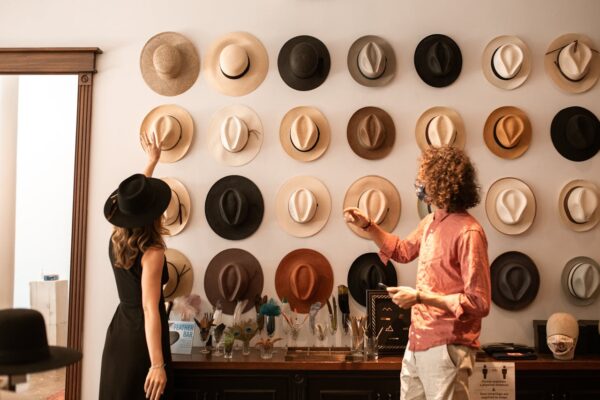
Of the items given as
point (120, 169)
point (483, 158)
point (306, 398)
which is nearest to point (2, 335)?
point (306, 398)

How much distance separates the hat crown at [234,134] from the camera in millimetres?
3814

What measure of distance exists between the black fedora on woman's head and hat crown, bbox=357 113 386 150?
1.47m

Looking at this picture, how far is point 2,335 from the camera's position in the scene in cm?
167

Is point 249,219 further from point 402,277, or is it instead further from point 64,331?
point 64,331

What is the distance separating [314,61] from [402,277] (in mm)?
1516

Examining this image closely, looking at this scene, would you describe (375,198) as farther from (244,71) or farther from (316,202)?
(244,71)

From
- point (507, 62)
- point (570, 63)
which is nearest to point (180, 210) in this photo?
point (507, 62)

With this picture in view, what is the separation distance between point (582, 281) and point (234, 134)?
2.43 metres

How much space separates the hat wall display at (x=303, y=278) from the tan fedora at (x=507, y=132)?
1.36 m

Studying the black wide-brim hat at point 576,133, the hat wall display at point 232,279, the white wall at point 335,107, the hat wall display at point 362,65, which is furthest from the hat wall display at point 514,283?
the hat wall display at point 232,279

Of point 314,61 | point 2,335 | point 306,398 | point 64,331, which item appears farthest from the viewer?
point 64,331

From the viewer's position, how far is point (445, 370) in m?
2.53

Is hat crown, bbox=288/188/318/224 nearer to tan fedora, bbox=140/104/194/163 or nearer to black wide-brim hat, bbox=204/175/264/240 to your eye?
black wide-brim hat, bbox=204/175/264/240

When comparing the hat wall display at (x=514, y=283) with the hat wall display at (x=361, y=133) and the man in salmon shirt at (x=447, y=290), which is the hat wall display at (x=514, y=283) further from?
the man in salmon shirt at (x=447, y=290)
